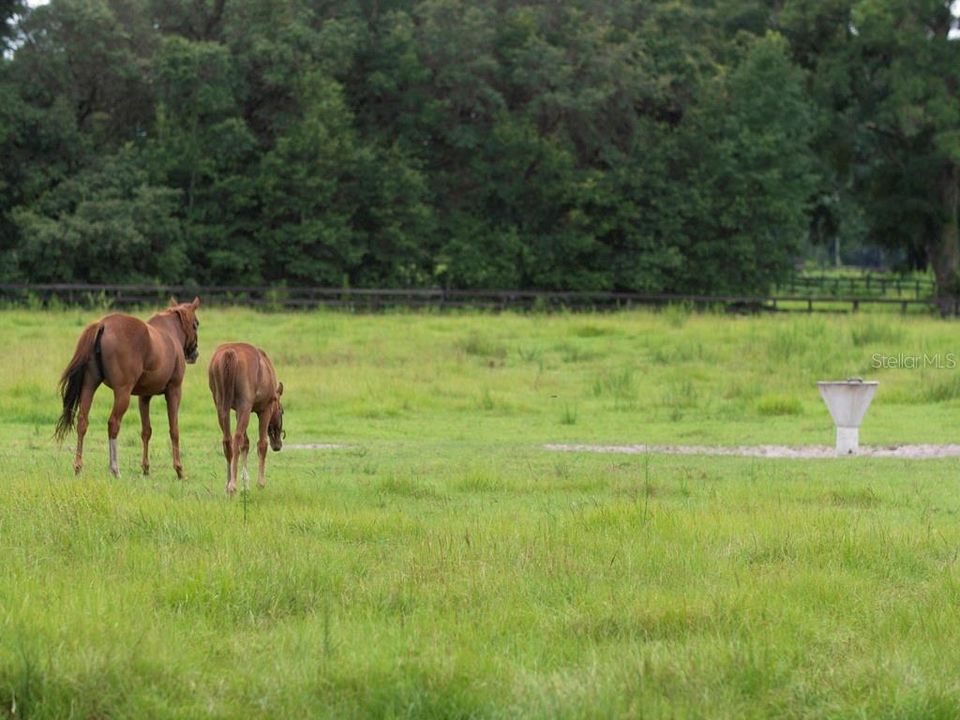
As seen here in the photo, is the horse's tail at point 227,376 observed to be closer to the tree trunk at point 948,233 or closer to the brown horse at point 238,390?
the brown horse at point 238,390

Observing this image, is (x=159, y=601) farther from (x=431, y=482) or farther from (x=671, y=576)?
(x=431, y=482)

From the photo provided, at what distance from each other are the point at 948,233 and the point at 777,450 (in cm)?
4435

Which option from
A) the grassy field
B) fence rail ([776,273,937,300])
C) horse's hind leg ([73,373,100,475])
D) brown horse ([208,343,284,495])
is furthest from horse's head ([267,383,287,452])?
fence rail ([776,273,937,300])

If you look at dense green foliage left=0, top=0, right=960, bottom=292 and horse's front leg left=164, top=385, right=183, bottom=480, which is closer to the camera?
horse's front leg left=164, top=385, right=183, bottom=480

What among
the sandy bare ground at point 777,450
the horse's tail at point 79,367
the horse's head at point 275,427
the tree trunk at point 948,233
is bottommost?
the sandy bare ground at point 777,450

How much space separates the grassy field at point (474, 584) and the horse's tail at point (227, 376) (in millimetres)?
843

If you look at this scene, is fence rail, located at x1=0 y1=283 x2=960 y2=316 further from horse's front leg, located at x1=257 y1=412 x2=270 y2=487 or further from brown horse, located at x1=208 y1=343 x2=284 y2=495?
brown horse, located at x1=208 y1=343 x2=284 y2=495

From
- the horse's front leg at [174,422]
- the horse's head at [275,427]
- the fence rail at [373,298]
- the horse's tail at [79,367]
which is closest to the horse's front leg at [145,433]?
the horse's front leg at [174,422]

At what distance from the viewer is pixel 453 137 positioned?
170 ft

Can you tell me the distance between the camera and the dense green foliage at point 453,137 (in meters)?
46.7

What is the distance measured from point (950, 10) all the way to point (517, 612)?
173 ft

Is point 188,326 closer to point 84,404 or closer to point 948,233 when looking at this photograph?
point 84,404

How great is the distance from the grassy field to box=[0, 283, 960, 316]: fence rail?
2525cm

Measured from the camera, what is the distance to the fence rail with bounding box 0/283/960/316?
42500 millimetres
